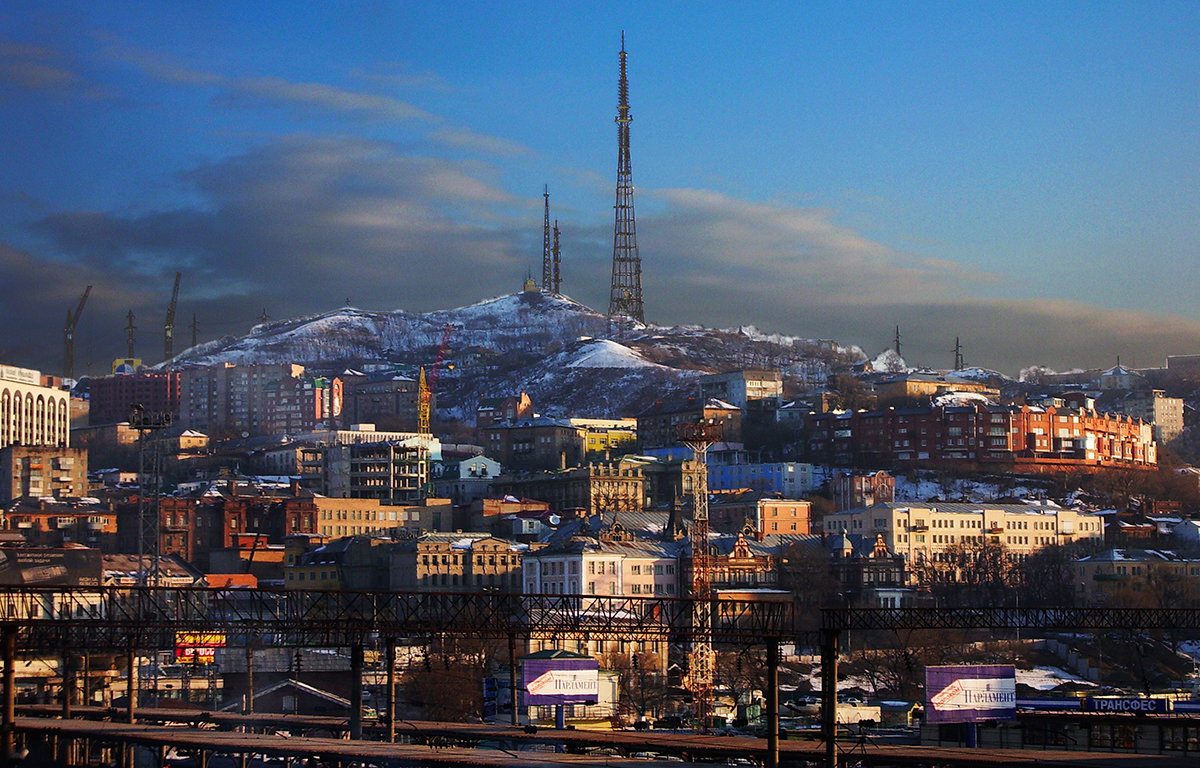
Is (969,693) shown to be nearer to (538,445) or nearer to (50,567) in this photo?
(50,567)

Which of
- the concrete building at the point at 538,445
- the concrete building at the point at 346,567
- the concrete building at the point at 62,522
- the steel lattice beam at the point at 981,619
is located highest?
the concrete building at the point at 538,445

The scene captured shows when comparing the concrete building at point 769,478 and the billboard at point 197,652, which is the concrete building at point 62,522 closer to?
the billboard at point 197,652

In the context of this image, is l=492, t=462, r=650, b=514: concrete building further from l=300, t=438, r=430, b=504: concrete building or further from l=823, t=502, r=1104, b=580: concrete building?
l=823, t=502, r=1104, b=580: concrete building

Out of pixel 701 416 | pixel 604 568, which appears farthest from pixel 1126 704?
pixel 701 416

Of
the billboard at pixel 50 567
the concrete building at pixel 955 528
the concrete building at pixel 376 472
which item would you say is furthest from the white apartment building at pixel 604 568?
the concrete building at pixel 376 472

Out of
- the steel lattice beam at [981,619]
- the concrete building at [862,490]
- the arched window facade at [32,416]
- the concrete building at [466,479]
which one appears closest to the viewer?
the steel lattice beam at [981,619]
